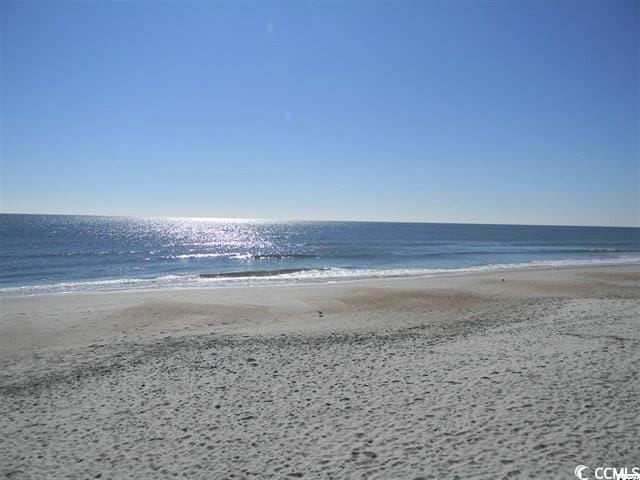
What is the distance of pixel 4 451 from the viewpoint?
21.6ft

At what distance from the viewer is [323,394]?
27.0 feet

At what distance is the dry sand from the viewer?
600 centimetres

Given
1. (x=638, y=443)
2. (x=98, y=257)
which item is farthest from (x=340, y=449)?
(x=98, y=257)

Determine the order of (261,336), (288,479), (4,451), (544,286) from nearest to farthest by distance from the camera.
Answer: (288,479) → (4,451) → (261,336) → (544,286)

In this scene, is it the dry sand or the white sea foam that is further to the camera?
the white sea foam

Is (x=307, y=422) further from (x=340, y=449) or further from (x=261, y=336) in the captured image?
(x=261, y=336)

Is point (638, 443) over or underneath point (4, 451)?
over

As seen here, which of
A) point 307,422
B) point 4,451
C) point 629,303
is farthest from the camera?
point 629,303

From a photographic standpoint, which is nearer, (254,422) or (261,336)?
(254,422)

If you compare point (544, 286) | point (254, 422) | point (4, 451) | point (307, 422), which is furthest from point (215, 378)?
point (544, 286)

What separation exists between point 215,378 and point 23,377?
5.32 m

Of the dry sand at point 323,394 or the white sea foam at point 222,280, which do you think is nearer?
the dry sand at point 323,394

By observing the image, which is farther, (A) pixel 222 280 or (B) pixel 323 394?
(A) pixel 222 280

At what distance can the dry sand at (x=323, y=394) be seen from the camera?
600 cm
